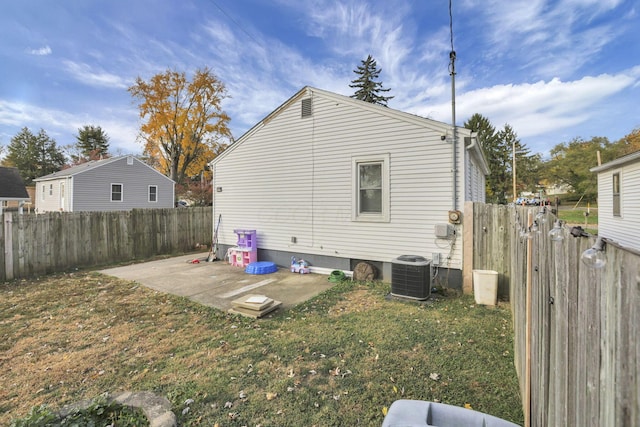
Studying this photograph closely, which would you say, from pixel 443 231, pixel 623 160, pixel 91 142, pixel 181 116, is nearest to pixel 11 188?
pixel 181 116

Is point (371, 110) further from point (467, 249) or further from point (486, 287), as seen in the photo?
point (486, 287)

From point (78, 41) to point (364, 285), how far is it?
46.4 feet

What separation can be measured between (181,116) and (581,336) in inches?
969

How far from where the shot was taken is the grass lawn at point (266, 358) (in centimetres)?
261

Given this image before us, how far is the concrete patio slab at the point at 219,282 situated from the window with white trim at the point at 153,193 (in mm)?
13184

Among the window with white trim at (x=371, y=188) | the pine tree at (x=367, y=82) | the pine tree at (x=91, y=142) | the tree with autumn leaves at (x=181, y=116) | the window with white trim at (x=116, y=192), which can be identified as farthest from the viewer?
the pine tree at (x=91, y=142)

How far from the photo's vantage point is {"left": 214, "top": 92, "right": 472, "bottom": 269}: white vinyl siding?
622cm

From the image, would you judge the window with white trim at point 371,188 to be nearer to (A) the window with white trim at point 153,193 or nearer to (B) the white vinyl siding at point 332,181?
(B) the white vinyl siding at point 332,181

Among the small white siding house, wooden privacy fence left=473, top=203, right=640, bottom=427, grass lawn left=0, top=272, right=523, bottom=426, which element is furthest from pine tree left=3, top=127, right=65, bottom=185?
the small white siding house

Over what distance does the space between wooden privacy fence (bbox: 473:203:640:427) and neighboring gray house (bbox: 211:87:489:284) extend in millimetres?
4187

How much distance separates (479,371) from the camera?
3.08 metres

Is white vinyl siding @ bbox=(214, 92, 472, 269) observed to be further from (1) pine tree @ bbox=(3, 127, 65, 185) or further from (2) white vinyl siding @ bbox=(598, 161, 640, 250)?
(1) pine tree @ bbox=(3, 127, 65, 185)

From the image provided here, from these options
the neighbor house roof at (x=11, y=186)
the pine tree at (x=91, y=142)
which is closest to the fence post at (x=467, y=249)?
the neighbor house roof at (x=11, y=186)

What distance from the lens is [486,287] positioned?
5.16 m
